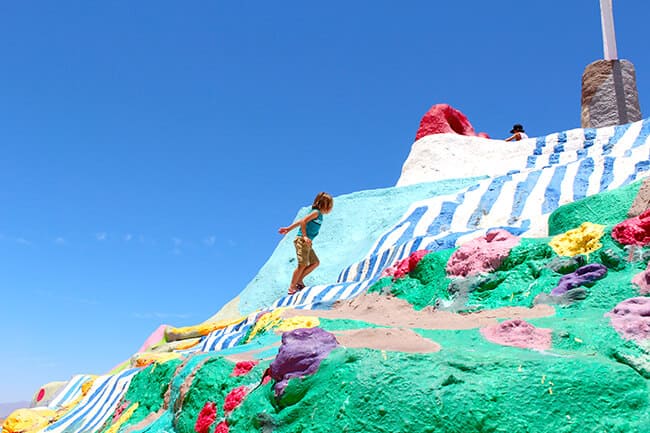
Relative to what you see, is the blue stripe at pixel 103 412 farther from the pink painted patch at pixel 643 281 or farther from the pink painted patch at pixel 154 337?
the pink painted patch at pixel 154 337

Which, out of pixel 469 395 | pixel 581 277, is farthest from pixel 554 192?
pixel 469 395

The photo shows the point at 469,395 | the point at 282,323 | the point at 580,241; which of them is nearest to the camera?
the point at 469,395

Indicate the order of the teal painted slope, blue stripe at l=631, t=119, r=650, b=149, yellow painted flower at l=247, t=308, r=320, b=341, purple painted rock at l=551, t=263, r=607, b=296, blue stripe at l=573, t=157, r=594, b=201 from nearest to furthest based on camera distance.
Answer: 1. purple painted rock at l=551, t=263, r=607, b=296
2. yellow painted flower at l=247, t=308, r=320, b=341
3. blue stripe at l=573, t=157, r=594, b=201
4. blue stripe at l=631, t=119, r=650, b=149
5. the teal painted slope

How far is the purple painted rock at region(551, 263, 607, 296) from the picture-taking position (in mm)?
4324

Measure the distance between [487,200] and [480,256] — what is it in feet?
19.0

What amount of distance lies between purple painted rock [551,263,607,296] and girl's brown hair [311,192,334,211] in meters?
4.06

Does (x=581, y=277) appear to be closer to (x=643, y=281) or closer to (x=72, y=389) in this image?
(x=643, y=281)

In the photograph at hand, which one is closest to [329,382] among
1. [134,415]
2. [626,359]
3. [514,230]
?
[626,359]

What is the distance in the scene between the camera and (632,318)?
133 inches

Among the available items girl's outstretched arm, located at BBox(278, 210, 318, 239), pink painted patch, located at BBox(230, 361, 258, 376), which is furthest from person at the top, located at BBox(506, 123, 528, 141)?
pink painted patch, located at BBox(230, 361, 258, 376)

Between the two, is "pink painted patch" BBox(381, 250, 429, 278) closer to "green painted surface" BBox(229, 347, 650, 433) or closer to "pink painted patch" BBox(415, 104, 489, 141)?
"green painted surface" BBox(229, 347, 650, 433)

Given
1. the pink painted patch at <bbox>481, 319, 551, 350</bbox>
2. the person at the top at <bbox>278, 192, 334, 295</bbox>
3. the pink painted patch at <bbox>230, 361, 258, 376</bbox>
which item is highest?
the person at the top at <bbox>278, 192, 334, 295</bbox>

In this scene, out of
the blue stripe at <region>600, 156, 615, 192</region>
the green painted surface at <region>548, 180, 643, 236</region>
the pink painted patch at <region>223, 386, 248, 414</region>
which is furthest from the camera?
the blue stripe at <region>600, 156, 615, 192</region>

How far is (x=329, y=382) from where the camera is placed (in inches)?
118
